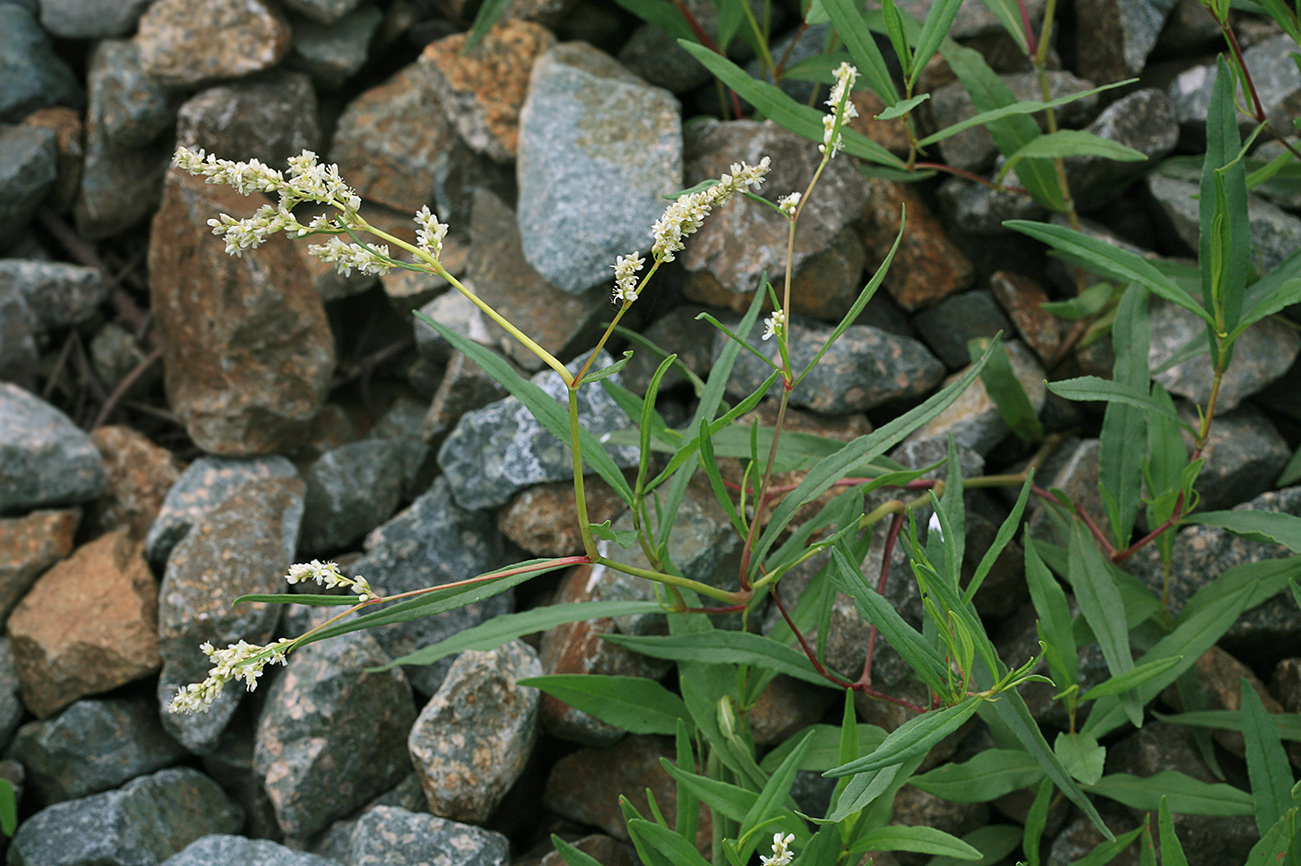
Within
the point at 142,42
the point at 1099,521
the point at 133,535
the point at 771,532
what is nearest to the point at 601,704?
the point at 771,532

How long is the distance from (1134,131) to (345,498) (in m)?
1.88

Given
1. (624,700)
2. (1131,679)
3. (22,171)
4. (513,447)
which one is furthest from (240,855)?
(22,171)

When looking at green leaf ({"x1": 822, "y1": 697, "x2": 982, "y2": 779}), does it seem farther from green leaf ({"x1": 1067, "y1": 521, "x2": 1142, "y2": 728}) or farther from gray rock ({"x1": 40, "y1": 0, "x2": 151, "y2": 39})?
gray rock ({"x1": 40, "y1": 0, "x2": 151, "y2": 39})

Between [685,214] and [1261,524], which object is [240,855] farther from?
[1261,524]

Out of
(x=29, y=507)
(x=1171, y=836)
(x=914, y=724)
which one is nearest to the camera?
(x=914, y=724)

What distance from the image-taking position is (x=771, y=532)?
4.71 feet

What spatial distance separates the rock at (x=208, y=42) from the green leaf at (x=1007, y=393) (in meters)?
1.80

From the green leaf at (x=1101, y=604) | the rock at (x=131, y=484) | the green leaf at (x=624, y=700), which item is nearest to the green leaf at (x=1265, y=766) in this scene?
the green leaf at (x=1101, y=604)

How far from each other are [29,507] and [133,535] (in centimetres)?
22

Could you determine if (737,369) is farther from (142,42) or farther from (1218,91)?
(142,42)

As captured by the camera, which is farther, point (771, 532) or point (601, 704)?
point (601, 704)

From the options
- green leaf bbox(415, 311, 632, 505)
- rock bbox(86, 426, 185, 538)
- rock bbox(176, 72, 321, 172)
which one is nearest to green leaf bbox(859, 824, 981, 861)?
green leaf bbox(415, 311, 632, 505)

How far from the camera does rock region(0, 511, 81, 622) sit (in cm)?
215

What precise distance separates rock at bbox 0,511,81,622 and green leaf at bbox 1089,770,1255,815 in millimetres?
2181
